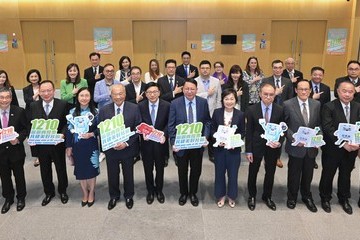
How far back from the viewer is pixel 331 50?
9.98m

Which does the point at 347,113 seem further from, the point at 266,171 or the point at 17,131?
the point at 17,131

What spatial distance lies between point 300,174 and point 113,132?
2.22 m

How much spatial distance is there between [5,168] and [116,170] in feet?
4.19

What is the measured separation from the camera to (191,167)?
3.78 meters

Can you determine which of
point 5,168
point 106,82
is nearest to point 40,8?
point 106,82

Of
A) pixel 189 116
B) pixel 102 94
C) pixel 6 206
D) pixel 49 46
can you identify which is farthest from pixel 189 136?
pixel 49 46

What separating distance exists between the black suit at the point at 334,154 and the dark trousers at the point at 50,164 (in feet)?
10.1

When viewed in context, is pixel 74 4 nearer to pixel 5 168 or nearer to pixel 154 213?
pixel 5 168

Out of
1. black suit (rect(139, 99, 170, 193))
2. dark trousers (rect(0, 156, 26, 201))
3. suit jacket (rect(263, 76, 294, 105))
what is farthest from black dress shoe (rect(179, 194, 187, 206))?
suit jacket (rect(263, 76, 294, 105))

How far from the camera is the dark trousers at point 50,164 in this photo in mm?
3697

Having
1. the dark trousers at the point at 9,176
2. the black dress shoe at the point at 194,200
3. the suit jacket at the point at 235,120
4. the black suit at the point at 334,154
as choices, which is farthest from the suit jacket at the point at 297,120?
the dark trousers at the point at 9,176

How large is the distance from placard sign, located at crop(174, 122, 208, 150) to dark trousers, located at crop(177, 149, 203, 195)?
171mm

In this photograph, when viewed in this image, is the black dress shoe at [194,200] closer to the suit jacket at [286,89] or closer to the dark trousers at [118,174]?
the dark trousers at [118,174]

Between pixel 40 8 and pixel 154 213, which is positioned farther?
pixel 40 8
